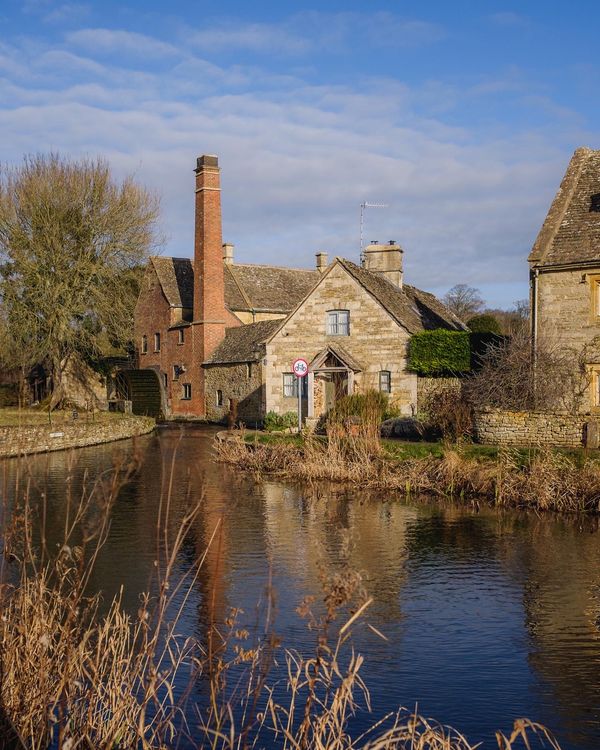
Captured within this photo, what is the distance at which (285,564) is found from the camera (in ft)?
44.9

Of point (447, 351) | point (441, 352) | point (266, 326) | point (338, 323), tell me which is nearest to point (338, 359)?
point (338, 323)

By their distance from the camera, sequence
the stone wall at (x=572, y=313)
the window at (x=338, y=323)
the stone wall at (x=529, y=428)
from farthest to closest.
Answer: the window at (x=338, y=323) < the stone wall at (x=572, y=313) < the stone wall at (x=529, y=428)

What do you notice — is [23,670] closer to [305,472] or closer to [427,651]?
[427,651]

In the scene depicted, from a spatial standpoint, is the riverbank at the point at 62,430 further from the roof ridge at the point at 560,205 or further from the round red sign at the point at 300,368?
the roof ridge at the point at 560,205

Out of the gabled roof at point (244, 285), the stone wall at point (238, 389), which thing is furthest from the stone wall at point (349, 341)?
A: the gabled roof at point (244, 285)

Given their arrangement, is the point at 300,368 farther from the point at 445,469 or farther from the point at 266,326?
the point at 445,469

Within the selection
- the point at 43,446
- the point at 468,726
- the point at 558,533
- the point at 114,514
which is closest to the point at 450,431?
the point at 558,533

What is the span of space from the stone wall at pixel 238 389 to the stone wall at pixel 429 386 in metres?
8.50

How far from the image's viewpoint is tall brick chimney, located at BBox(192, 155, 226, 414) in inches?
1720

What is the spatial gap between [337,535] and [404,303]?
68.9 ft

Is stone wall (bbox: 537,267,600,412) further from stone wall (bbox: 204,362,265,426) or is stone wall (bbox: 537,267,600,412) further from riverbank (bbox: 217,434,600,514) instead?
stone wall (bbox: 204,362,265,426)

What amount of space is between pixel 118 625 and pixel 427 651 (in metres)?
4.19

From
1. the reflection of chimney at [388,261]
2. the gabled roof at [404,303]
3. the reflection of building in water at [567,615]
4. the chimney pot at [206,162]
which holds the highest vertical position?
the chimney pot at [206,162]

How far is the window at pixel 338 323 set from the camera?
3488 cm
